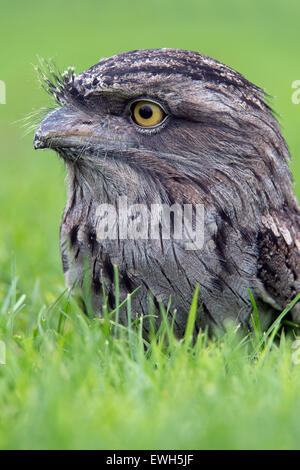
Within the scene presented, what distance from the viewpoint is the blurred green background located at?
21.0ft

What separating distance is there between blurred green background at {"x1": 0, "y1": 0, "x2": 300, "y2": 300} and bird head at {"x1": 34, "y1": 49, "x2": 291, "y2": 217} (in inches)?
21.1

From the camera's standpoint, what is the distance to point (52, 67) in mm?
3773

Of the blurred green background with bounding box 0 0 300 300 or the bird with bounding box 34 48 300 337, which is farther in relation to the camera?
the blurred green background with bounding box 0 0 300 300

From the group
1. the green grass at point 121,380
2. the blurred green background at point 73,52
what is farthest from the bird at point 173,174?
the blurred green background at point 73,52

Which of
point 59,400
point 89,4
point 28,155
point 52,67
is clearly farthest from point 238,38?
point 59,400

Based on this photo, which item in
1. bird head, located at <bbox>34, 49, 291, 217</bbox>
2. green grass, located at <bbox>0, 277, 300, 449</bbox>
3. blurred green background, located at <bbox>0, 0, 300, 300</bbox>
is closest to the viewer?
green grass, located at <bbox>0, 277, 300, 449</bbox>

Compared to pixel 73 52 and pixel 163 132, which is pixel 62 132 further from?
pixel 73 52

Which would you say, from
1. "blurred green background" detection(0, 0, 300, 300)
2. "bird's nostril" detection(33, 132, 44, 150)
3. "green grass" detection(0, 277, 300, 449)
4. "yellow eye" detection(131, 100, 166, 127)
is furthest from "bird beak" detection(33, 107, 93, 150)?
"green grass" detection(0, 277, 300, 449)

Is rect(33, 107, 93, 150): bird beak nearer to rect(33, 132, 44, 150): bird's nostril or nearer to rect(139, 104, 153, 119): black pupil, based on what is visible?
rect(33, 132, 44, 150): bird's nostril

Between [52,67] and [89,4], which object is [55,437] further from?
[89,4]

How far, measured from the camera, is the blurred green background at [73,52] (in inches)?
252

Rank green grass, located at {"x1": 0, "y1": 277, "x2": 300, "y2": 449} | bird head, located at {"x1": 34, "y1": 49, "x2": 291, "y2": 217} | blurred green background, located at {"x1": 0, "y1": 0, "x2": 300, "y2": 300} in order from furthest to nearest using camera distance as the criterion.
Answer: blurred green background, located at {"x1": 0, "y1": 0, "x2": 300, "y2": 300} → bird head, located at {"x1": 34, "y1": 49, "x2": 291, "y2": 217} → green grass, located at {"x1": 0, "y1": 277, "x2": 300, "y2": 449}

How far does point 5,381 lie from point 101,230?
1.00 meters

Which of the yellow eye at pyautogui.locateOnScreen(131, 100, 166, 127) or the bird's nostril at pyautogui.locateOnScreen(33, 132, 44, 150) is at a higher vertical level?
the yellow eye at pyautogui.locateOnScreen(131, 100, 166, 127)
